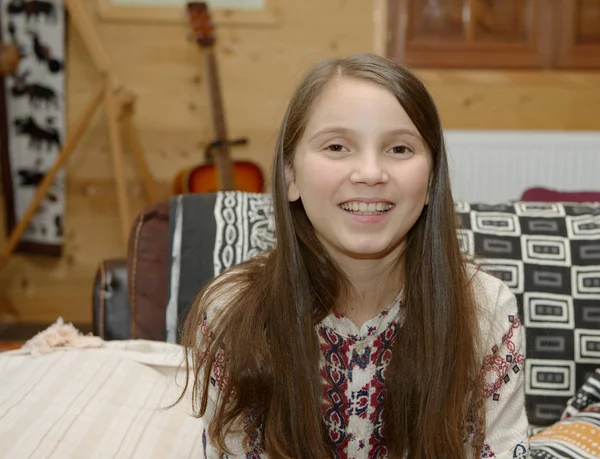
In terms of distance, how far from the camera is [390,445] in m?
1.24

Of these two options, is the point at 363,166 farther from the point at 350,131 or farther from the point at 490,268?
the point at 490,268

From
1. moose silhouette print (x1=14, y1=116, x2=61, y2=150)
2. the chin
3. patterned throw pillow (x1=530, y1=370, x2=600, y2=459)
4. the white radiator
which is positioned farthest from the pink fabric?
moose silhouette print (x1=14, y1=116, x2=61, y2=150)

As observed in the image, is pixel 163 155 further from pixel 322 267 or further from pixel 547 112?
pixel 322 267

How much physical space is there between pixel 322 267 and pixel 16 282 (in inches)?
107

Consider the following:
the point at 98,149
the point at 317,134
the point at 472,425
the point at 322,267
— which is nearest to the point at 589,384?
the point at 472,425

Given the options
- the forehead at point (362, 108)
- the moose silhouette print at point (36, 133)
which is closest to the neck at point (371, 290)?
the forehead at point (362, 108)

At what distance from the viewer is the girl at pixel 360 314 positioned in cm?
111

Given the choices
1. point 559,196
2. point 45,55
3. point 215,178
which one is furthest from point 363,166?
point 45,55

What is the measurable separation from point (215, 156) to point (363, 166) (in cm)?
224

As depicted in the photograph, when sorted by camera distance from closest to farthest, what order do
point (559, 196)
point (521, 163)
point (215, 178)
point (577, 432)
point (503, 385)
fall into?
point (503, 385) < point (577, 432) < point (559, 196) < point (215, 178) < point (521, 163)

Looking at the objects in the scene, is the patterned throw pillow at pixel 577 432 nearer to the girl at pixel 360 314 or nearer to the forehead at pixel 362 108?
the girl at pixel 360 314

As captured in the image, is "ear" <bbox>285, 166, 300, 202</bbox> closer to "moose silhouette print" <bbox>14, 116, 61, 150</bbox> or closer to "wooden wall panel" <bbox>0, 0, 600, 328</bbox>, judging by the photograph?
"wooden wall panel" <bbox>0, 0, 600, 328</bbox>

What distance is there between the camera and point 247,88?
343 centimetres

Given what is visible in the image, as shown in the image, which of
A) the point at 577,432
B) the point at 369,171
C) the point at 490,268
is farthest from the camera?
the point at 490,268
